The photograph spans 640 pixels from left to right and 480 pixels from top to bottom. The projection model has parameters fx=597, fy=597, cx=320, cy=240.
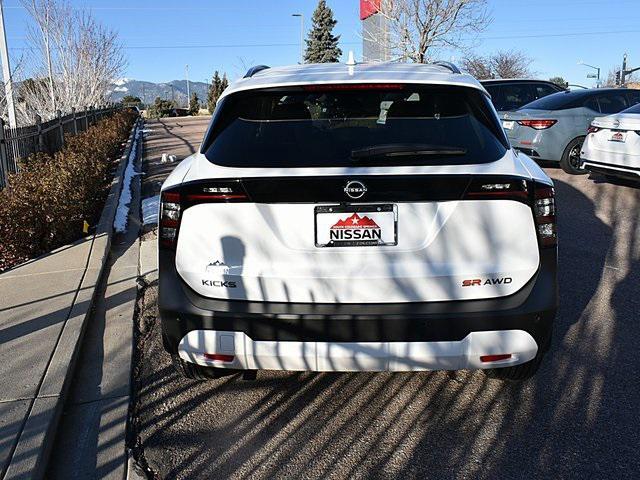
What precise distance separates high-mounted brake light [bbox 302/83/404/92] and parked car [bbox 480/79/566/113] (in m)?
11.5

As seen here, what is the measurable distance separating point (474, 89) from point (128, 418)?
8.31ft

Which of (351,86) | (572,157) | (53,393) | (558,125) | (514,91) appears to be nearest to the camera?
(351,86)

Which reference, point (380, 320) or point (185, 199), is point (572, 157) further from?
point (185, 199)

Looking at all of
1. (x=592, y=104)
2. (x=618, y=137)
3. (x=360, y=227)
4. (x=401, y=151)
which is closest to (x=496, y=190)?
(x=401, y=151)

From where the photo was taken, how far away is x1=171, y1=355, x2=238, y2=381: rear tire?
3.25 m

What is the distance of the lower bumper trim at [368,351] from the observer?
110 inches

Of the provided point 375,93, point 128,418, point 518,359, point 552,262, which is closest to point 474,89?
point 375,93

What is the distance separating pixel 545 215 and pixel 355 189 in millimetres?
954

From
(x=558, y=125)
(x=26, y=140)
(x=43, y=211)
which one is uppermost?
(x=26, y=140)

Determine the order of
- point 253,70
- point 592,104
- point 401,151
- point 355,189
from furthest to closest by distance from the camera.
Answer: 1. point 592,104
2. point 253,70
3. point 401,151
4. point 355,189

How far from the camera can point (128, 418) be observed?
126 inches

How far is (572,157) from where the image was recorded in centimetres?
1110

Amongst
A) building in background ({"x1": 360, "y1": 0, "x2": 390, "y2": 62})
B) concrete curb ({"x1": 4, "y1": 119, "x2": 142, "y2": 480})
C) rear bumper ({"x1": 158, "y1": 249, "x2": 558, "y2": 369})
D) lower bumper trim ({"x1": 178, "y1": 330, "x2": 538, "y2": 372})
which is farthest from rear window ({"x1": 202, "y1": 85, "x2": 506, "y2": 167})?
building in background ({"x1": 360, "y1": 0, "x2": 390, "y2": 62})

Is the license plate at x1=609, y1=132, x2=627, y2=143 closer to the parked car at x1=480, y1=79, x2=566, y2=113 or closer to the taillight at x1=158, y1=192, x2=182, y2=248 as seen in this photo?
the parked car at x1=480, y1=79, x2=566, y2=113
